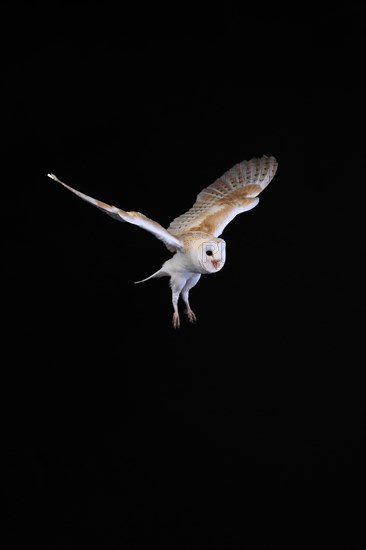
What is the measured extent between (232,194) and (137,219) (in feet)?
1.90

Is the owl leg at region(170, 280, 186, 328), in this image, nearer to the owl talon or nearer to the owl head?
the owl talon

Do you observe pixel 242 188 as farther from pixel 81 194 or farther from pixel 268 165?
pixel 81 194

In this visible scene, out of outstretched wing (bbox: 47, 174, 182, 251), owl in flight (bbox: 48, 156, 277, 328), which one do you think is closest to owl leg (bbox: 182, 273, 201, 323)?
owl in flight (bbox: 48, 156, 277, 328)

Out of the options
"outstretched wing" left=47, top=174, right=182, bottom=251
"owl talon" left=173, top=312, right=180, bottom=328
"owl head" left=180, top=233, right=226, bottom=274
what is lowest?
"owl talon" left=173, top=312, right=180, bottom=328

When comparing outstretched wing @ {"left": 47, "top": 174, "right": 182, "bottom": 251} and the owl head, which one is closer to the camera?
outstretched wing @ {"left": 47, "top": 174, "right": 182, "bottom": 251}

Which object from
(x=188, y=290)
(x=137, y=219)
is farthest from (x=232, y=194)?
(x=137, y=219)

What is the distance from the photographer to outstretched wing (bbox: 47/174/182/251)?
3.12 meters

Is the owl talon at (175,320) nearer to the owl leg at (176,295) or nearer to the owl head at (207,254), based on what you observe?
the owl leg at (176,295)

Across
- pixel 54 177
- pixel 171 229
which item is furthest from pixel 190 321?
pixel 54 177

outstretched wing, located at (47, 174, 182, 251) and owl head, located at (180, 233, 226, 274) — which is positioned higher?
outstretched wing, located at (47, 174, 182, 251)

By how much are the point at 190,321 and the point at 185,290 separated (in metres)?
0.13

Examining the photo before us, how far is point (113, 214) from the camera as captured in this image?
322 cm

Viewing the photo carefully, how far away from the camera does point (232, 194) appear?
12.3 ft

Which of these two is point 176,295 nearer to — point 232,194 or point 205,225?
point 205,225
